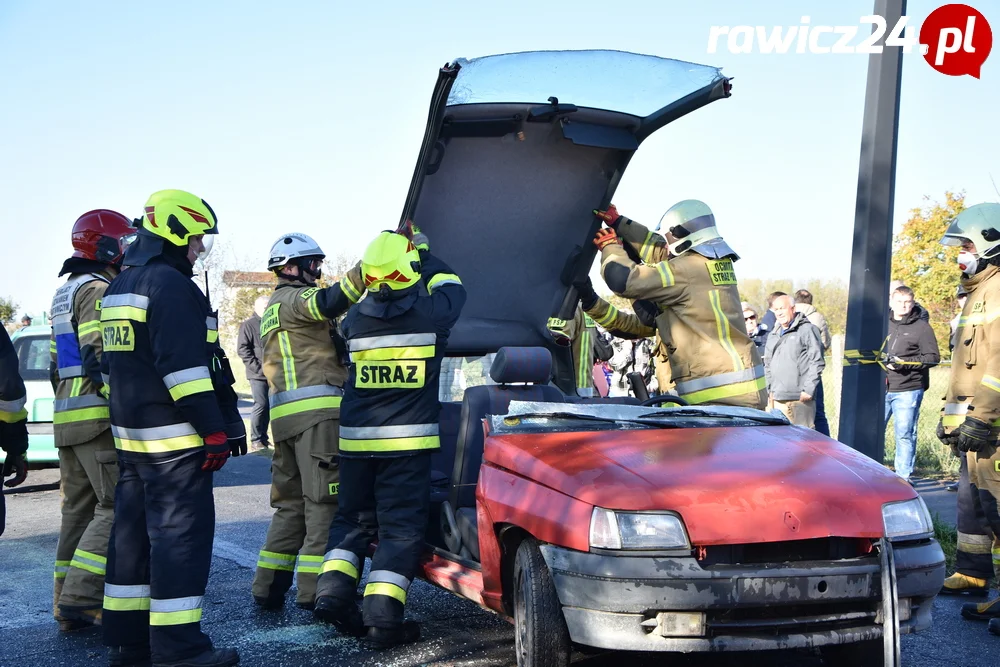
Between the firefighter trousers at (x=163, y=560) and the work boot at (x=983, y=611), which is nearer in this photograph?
the firefighter trousers at (x=163, y=560)

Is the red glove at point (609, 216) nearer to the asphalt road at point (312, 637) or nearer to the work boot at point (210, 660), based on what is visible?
the asphalt road at point (312, 637)

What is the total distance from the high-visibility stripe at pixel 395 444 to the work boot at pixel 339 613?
781 millimetres

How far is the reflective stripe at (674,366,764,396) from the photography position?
5.61 metres

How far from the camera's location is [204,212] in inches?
188

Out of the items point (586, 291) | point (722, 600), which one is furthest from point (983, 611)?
point (586, 291)

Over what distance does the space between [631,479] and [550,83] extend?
2.61 m

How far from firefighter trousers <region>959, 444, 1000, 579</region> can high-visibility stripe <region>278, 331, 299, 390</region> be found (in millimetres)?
4008

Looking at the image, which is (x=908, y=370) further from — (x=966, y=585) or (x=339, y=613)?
(x=339, y=613)

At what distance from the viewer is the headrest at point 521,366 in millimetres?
5086

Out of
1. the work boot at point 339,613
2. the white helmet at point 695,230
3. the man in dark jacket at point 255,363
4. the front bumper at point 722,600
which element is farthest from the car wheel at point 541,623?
the man in dark jacket at point 255,363

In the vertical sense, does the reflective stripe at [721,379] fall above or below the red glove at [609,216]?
below

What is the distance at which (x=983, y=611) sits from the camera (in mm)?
5078

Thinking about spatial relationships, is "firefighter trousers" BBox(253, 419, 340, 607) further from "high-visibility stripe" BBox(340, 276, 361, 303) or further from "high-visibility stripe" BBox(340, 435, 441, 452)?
"high-visibility stripe" BBox(340, 276, 361, 303)

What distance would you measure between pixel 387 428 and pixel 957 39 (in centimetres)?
735
